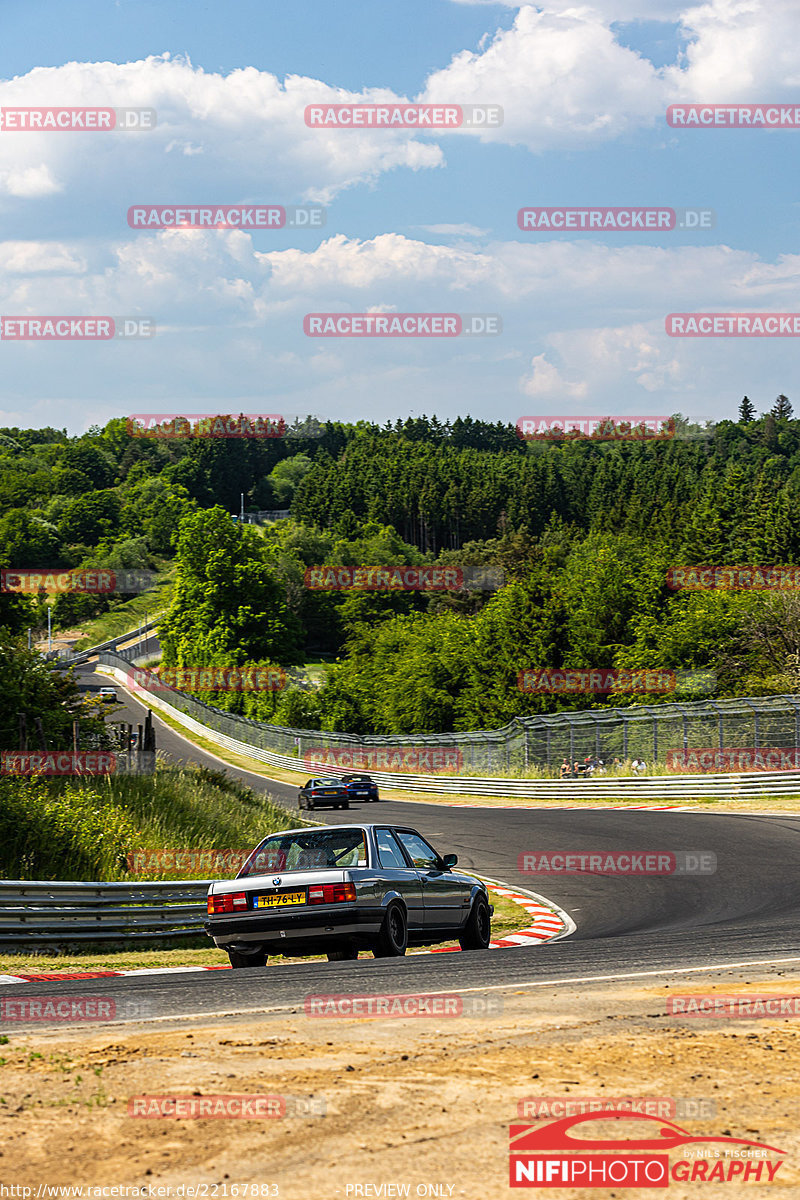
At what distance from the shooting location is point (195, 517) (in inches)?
4643

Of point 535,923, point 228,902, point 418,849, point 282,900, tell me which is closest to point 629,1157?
point 282,900

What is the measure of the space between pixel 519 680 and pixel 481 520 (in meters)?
103

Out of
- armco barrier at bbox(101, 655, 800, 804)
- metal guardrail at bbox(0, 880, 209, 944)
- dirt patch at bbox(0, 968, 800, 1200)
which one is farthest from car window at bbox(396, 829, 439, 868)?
armco barrier at bbox(101, 655, 800, 804)

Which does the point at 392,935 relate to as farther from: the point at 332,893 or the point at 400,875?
the point at 332,893

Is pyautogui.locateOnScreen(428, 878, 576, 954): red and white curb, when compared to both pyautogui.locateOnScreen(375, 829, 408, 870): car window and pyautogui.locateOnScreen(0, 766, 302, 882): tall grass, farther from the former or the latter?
pyautogui.locateOnScreen(0, 766, 302, 882): tall grass

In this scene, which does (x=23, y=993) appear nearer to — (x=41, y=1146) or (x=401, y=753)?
(x=41, y=1146)

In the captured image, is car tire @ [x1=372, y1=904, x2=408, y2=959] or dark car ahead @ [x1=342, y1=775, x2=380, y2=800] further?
dark car ahead @ [x1=342, y1=775, x2=380, y2=800]

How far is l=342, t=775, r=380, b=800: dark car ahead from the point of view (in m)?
43.4

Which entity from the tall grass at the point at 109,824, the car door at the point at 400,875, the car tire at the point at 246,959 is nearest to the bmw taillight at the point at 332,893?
the car door at the point at 400,875

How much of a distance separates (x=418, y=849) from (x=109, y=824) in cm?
→ 605

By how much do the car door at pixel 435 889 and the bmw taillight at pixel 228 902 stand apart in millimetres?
1885

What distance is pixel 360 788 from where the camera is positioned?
43781 mm

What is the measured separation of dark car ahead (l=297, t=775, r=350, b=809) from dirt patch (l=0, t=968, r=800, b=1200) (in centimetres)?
3350

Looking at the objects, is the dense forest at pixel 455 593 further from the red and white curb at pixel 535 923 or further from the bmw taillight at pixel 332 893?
the bmw taillight at pixel 332 893
